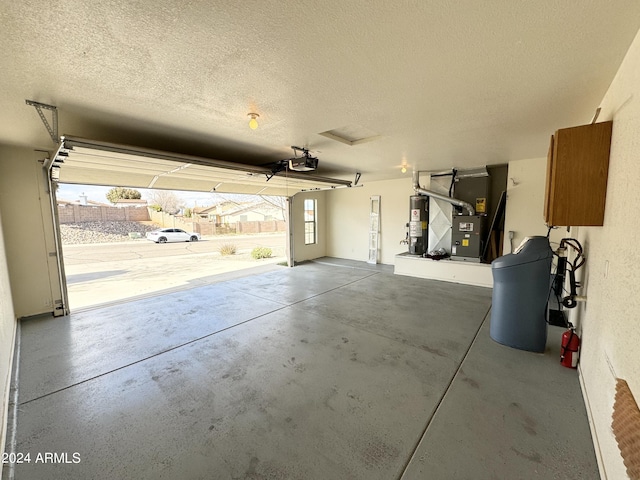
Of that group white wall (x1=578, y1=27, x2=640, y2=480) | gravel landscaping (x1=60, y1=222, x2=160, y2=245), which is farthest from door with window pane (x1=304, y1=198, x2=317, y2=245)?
gravel landscaping (x1=60, y1=222, x2=160, y2=245)

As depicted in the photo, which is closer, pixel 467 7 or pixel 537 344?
pixel 467 7

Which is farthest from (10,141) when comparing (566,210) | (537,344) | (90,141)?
(537,344)

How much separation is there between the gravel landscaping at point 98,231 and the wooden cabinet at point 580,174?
19764 mm

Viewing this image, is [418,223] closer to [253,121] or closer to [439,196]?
[439,196]

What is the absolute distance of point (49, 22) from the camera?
1.31 m

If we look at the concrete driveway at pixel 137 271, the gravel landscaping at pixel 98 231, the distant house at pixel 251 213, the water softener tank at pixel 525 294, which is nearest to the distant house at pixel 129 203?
the gravel landscaping at pixel 98 231

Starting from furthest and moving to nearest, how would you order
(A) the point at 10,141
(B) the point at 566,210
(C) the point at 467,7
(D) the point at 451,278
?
(D) the point at 451,278 → (A) the point at 10,141 → (B) the point at 566,210 → (C) the point at 467,7

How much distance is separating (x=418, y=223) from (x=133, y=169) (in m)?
6.11

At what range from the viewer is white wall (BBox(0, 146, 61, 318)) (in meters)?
3.66

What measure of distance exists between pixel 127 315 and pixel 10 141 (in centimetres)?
284

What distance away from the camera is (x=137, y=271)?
7988 mm

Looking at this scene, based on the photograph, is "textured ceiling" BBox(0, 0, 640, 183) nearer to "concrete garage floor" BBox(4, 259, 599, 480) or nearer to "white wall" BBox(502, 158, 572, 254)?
"white wall" BBox(502, 158, 572, 254)

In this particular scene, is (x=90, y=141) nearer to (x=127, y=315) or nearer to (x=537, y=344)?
(x=127, y=315)

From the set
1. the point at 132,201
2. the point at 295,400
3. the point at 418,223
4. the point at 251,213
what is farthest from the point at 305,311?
the point at 132,201
